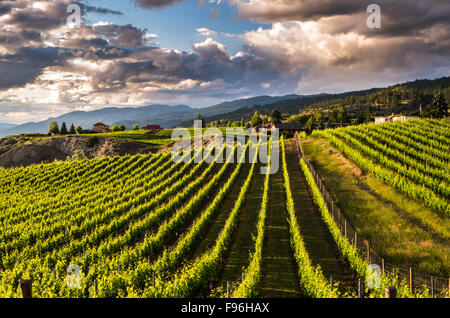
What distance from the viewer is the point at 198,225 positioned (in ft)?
68.4

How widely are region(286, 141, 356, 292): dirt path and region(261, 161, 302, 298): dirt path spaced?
130 centimetres

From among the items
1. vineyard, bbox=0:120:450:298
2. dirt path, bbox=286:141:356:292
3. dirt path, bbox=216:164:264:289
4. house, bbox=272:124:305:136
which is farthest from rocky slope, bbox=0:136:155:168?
dirt path, bbox=286:141:356:292

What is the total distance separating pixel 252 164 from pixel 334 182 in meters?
14.5

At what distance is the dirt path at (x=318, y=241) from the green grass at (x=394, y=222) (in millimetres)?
2476

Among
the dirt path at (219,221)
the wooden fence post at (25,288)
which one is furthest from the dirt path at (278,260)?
the wooden fence post at (25,288)

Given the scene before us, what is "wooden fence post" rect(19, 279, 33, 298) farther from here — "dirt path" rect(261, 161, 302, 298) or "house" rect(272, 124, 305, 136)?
"house" rect(272, 124, 305, 136)

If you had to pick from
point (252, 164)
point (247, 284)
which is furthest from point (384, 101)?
point (247, 284)

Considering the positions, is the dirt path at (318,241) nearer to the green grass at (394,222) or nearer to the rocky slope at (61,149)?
the green grass at (394,222)

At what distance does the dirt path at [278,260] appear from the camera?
44.7ft

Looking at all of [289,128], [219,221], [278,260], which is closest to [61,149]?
[289,128]

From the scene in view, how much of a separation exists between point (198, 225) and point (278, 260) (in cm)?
646

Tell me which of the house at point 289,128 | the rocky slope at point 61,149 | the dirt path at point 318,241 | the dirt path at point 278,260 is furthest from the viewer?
the house at point 289,128

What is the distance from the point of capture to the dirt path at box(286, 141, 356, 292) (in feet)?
49.4
